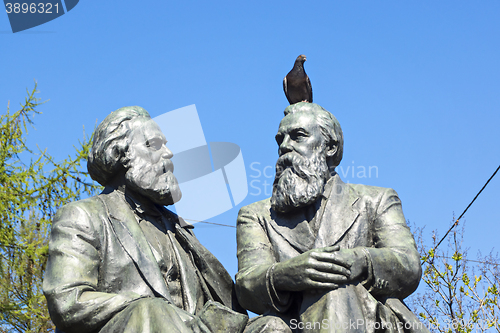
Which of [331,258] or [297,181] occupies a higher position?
[297,181]

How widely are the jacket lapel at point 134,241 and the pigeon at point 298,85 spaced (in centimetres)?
169

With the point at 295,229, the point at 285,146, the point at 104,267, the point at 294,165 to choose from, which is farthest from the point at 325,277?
the point at 104,267

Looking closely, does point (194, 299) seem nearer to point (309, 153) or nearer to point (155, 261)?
point (155, 261)

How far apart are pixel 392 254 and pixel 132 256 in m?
1.79

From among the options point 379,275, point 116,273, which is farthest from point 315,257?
point 116,273

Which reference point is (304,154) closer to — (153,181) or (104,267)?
(153,181)

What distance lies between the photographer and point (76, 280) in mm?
4742

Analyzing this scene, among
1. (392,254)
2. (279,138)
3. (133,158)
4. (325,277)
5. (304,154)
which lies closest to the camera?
(325,277)

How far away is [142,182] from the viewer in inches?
211

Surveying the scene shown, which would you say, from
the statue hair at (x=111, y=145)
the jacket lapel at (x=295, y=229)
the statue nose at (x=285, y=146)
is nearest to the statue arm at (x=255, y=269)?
the jacket lapel at (x=295, y=229)

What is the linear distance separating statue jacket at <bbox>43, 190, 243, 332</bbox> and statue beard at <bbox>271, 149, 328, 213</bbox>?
2.43 ft

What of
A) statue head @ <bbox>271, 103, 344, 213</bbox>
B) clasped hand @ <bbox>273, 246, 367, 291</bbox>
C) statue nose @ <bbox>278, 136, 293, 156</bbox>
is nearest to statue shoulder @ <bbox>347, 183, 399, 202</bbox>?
statue head @ <bbox>271, 103, 344, 213</bbox>

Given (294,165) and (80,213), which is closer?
(80,213)

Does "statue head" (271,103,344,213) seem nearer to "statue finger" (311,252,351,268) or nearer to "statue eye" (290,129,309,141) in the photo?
"statue eye" (290,129,309,141)
